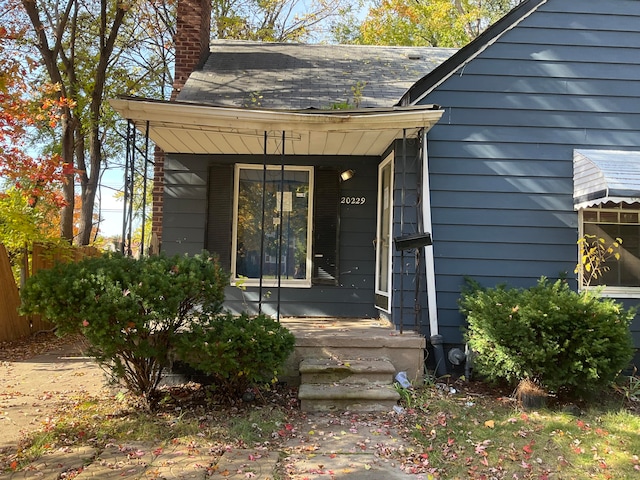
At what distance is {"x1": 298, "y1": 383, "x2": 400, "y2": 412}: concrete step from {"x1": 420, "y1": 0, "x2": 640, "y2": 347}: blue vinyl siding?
6.45ft

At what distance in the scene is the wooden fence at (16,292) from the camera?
762 cm

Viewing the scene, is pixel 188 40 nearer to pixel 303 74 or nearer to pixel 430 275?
pixel 303 74

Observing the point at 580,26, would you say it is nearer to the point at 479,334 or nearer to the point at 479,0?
the point at 479,334

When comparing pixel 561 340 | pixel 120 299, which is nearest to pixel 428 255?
pixel 561 340

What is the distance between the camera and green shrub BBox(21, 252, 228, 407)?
12.1 ft

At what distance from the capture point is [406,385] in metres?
4.57

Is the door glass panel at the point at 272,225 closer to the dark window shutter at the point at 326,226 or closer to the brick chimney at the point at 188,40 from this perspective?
the dark window shutter at the point at 326,226

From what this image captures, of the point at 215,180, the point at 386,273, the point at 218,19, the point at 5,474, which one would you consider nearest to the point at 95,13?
the point at 218,19

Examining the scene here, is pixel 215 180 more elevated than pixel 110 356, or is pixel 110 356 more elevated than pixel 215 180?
pixel 215 180

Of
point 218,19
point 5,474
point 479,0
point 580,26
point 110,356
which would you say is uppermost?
point 479,0

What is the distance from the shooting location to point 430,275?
209 inches

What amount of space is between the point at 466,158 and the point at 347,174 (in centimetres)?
151

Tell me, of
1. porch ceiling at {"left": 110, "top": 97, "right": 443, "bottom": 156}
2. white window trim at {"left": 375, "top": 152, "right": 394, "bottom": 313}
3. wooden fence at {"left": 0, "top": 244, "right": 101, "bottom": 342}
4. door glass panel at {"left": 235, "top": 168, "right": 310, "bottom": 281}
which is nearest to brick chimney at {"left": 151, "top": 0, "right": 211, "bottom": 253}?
door glass panel at {"left": 235, "top": 168, "right": 310, "bottom": 281}

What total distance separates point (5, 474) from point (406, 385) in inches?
126
